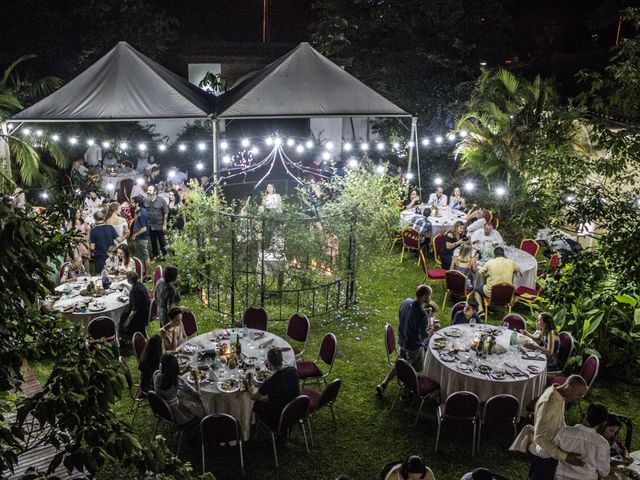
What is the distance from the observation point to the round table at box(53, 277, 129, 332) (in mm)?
8250

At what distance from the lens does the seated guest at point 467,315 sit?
8.05 m

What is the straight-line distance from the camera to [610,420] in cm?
510

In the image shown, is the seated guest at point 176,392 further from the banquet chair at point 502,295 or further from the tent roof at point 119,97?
the tent roof at point 119,97

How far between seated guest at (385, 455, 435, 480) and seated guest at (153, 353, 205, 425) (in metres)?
2.37

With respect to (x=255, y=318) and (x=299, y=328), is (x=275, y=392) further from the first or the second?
(x=255, y=318)

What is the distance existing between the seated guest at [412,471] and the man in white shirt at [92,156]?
14.2 meters

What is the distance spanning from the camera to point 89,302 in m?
8.48

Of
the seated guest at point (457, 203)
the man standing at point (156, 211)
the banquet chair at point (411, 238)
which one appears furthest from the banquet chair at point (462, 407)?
the seated guest at point (457, 203)

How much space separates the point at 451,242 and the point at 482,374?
462 centimetres

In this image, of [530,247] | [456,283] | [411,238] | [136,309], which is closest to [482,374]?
[456,283]

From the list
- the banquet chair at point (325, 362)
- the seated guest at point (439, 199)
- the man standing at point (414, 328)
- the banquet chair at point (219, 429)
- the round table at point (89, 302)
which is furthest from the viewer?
the seated guest at point (439, 199)

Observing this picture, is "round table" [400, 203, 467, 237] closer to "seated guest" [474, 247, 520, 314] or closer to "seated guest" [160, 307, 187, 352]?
"seated guest" [474, 247, 520, 314]

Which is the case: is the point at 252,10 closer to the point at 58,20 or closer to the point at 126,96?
the point at 58,20

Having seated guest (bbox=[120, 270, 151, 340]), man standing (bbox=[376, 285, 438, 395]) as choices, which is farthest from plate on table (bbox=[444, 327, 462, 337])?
seated guest (bbox=[120, 270, 151, 340])
